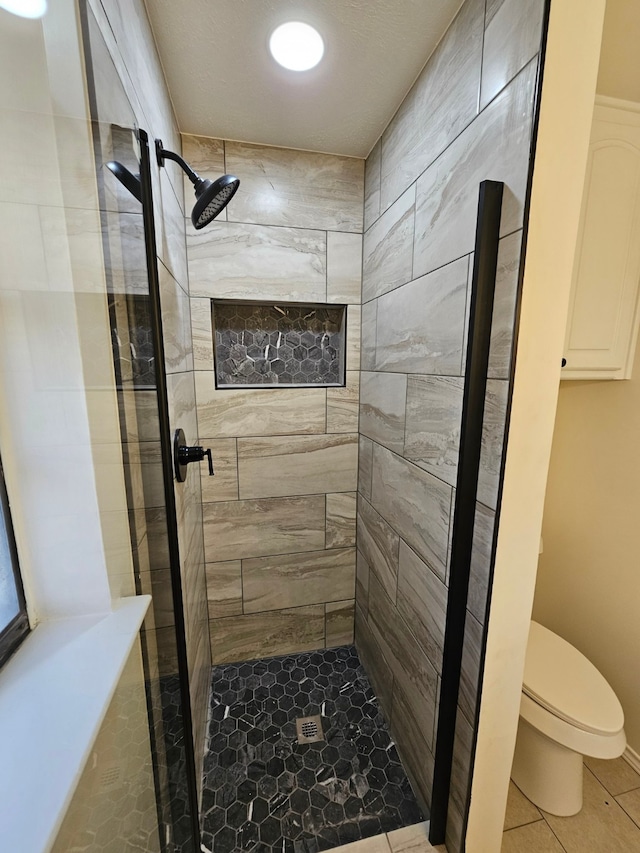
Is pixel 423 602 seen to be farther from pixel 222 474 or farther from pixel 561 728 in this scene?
pixel 222 474

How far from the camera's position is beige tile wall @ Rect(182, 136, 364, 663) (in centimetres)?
151

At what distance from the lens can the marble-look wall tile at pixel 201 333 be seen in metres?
1.52

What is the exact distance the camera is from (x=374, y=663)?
1650 millimetres

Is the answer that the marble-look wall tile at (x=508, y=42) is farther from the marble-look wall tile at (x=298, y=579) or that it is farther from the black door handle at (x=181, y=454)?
the marble-look wall tile at (x=298, y=579)

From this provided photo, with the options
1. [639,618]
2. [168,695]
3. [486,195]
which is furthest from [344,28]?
[639,618]

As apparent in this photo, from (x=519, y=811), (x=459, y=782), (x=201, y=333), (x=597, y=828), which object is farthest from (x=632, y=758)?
(x=201, y=333)

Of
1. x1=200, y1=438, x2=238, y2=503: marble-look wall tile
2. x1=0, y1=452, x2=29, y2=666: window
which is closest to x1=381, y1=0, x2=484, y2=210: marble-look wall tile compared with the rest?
x1=200, y1=438, x2=238, y2=503: marble-look wall tile

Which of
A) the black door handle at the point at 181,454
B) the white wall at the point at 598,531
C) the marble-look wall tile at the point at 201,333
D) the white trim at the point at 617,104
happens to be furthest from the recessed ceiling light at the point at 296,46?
the white wall at the point at 598,531

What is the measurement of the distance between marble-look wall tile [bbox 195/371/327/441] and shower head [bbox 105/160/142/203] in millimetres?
856

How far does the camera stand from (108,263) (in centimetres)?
73

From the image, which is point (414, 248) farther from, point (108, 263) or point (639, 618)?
point (639, 618)

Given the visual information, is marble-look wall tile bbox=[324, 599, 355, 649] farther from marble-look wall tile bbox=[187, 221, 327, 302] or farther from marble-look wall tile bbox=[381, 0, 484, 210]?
marble-look wall tile bbox=[381, 0, 484, 210]

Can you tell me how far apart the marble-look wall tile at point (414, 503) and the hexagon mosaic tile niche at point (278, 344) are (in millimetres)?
512

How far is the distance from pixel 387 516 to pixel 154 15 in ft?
5.57
